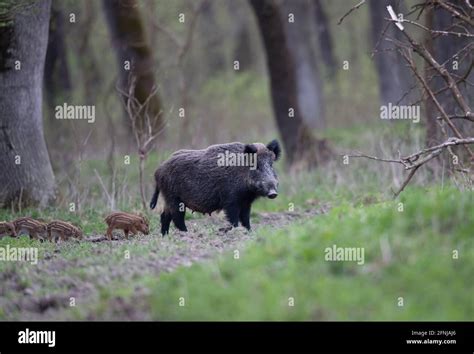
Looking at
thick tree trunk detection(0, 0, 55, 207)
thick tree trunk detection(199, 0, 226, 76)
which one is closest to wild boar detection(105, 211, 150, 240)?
thick tree trunk detection(0, 0, 55, 207)

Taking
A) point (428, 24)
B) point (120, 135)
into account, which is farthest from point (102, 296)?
point (120, 135)

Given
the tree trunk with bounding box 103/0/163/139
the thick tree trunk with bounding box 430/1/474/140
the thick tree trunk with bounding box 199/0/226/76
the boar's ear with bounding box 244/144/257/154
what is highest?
the thick tree trunk with bounding box 199/0/226/76

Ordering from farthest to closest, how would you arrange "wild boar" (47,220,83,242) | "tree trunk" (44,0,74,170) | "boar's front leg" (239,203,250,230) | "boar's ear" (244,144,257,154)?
"tree trunk" (44,0,74,170), "boar's front leg" (239,203,250,230), "boar's ear" (244,144,257,154), "wild boar" (47,220,83,242)

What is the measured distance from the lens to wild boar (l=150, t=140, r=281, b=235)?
14336mm

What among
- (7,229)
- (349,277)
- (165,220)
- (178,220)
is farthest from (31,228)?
(349,277)

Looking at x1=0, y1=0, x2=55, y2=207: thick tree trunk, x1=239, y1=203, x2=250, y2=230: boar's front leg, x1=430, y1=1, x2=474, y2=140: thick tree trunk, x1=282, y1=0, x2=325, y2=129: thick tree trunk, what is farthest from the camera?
x1=282, y1=0, x2=325, y2=129: thick tree trunk

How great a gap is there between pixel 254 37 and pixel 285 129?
27.7 meters

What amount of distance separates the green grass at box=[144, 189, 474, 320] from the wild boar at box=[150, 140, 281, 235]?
3.50m

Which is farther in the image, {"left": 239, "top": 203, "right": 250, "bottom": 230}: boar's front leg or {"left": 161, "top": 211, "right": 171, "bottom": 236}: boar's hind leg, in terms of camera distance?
{"left": 161, "top": 211, "right": 171, "bottom": 236}: boar's hind leg

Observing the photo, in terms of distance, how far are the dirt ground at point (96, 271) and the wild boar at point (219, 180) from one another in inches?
29.9

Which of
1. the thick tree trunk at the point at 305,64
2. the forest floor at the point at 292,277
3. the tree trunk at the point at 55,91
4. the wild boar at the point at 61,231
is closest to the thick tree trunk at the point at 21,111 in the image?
the wild boar at the point at 61,231

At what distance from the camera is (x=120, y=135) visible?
26.0 m

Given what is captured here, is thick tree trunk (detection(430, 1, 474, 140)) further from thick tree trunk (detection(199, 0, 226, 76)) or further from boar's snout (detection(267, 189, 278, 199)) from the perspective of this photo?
thick tree trunk (detection(199, 0, 226, 76))
